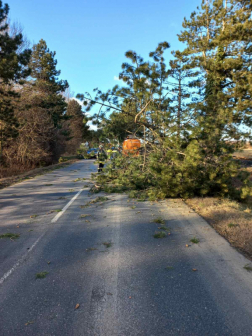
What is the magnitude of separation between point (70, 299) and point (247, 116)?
14.0 meters

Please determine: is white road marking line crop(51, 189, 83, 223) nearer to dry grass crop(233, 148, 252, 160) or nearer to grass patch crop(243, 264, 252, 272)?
grass patch crop(243, 264, 252, 272)

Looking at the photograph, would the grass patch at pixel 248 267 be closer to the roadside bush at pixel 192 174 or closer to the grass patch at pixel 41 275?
the grass patch at pixel 41 275

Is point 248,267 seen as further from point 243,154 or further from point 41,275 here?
point 243,154

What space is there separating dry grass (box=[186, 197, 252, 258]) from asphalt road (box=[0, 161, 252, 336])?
245 millimetres

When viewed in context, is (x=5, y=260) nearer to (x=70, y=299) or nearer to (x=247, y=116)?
(x=70, y=299)

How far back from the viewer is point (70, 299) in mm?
3402

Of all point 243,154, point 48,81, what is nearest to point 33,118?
point 48,81

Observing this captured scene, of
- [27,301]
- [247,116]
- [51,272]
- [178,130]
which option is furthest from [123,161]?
[27,301]

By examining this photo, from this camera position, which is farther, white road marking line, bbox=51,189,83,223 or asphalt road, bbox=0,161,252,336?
white road marking line, bbox=51,189,83,223

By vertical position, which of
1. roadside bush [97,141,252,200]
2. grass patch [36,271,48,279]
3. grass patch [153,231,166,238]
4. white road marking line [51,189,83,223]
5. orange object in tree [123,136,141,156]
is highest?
orange object in tree [123,136,141,156]

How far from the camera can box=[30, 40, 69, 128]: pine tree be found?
2542 cm

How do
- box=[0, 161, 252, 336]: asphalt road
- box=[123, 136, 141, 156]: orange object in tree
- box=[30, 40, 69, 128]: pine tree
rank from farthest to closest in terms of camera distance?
box=[30, 40, 69, 128]: pine tree
box=[123, 136, 141, 156]: orange object in tree
box=[0, 161, 252, 336]: asphalt road

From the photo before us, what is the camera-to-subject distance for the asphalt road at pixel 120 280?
2.93 m

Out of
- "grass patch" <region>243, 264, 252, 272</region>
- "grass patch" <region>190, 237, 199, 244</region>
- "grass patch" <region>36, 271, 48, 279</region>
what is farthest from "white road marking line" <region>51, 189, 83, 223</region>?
"grass patch" <region>243, 264, 252, 272</region>
